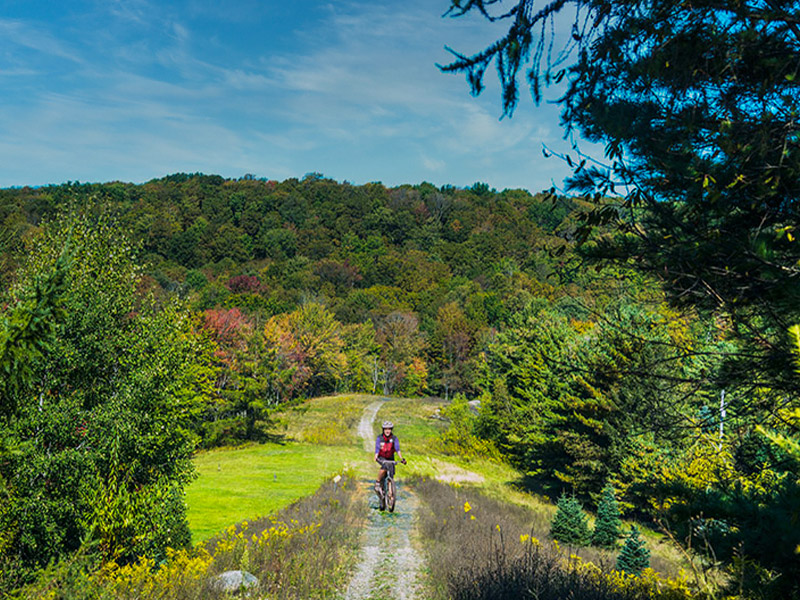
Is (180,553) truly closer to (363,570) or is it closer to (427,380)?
(363,570)

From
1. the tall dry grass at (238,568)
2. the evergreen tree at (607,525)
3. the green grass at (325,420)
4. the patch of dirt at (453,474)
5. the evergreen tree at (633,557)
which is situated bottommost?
the green grass at (325,420)

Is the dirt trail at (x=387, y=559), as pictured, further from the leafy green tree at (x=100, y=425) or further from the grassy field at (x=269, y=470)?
the grassy field at (x=269, y=470)

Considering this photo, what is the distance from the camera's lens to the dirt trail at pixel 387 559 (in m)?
8.11

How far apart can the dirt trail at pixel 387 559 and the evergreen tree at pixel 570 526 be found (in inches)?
168

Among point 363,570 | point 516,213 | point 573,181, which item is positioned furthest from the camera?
point 516,213

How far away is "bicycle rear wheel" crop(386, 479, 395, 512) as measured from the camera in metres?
13.2

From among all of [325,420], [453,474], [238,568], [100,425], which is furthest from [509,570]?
[325,420]

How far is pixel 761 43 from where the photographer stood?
3184 millimetres

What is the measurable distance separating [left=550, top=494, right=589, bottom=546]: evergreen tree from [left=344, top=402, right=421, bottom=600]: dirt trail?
4.26 metres

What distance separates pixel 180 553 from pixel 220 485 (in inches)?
509

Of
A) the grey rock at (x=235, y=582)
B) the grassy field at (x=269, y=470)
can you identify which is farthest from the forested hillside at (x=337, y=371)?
the grassy field at (x=269, y=470)

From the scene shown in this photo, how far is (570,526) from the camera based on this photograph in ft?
47.9

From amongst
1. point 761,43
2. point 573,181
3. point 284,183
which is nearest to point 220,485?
point 573,181

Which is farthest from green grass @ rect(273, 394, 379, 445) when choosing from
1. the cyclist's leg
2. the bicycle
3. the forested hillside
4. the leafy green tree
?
the leafy green tree
